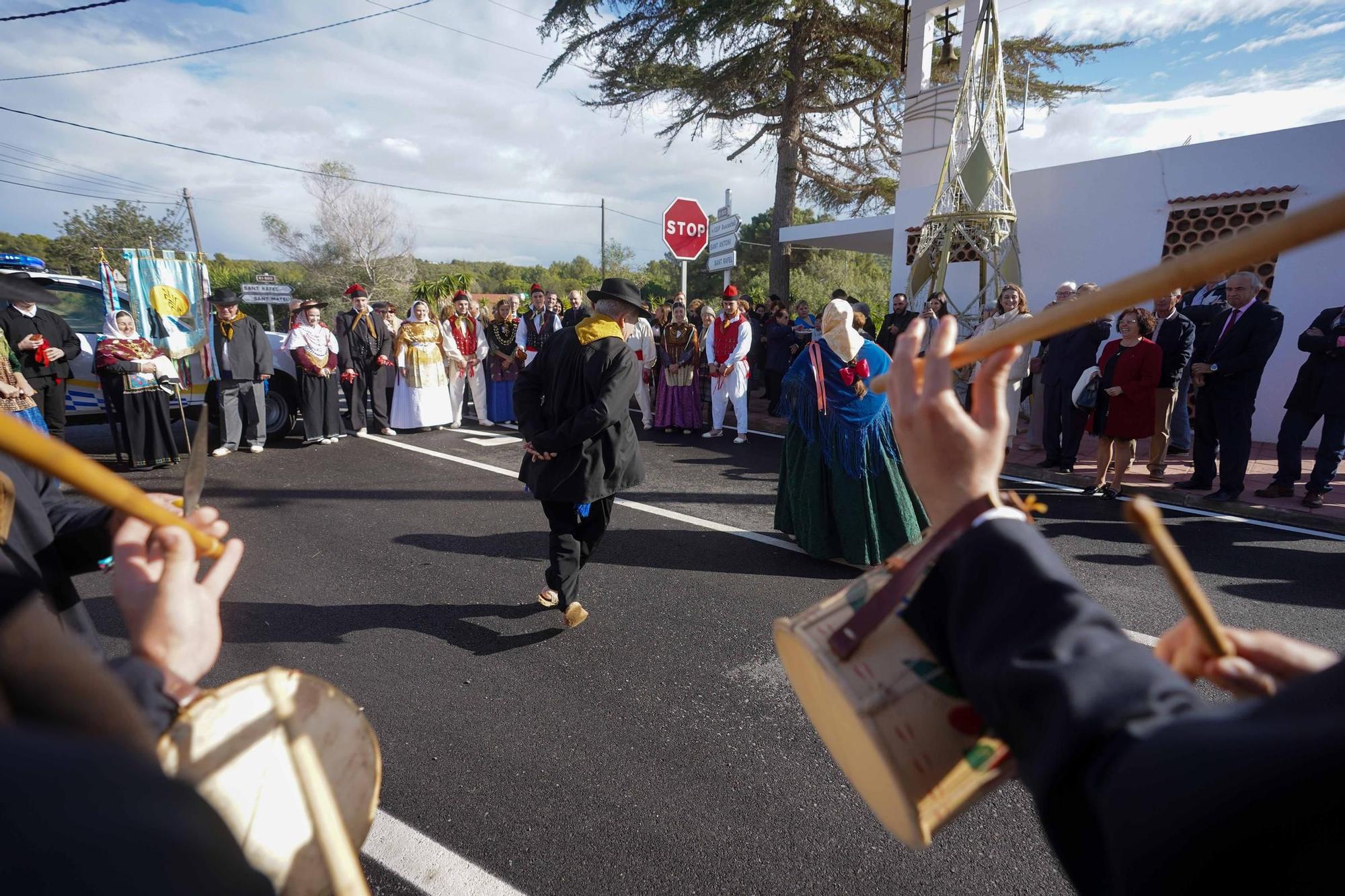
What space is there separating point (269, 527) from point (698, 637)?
3.82 m

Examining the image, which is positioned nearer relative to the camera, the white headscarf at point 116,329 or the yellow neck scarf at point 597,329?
the yellow neck scarf at point 597,329

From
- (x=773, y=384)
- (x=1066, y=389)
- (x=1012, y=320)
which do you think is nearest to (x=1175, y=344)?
(x=1066, y=389)

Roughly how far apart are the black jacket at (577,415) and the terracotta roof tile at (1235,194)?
28.3 feet

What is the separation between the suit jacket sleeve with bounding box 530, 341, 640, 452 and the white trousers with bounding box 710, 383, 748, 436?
5.43 meters

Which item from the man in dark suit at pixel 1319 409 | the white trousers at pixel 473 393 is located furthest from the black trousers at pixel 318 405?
the man in dark suit at pixel 1319 409

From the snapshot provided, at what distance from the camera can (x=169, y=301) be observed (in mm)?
8125

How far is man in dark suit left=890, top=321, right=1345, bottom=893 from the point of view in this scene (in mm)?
543

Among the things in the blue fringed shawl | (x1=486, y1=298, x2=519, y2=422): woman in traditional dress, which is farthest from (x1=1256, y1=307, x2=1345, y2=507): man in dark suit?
(x1=486, y1=298, x2=519, y2=422): woman in traditional dress

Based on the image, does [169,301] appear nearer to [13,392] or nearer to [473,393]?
[13,392]

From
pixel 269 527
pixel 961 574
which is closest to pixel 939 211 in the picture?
pixel 269 527

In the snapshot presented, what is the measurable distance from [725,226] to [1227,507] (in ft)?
21.9

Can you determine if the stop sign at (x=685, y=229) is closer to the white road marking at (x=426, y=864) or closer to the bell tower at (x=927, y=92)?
the bell tower at (x=927, y=92)

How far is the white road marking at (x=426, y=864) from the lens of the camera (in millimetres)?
2057

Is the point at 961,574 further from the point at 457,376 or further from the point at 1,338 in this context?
the point at 457,376
